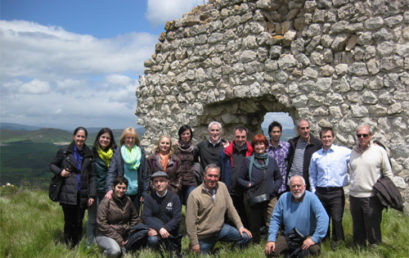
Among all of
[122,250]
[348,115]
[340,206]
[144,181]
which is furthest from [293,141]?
[122,250]

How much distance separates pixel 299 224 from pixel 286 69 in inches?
117

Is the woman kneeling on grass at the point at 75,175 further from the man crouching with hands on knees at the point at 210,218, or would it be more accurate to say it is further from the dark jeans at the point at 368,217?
the dark jeans at the point at 368,217

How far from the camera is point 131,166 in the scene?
441 centimetres

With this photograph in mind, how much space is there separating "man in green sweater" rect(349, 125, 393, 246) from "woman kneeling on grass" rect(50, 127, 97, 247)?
3074 mm

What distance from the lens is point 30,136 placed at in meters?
75.5

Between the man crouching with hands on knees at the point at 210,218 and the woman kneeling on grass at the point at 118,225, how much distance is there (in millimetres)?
573

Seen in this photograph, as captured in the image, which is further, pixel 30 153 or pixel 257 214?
pixel 30 153

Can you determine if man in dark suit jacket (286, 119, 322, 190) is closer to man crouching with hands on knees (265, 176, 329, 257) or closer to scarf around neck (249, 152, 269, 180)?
scarf around neck (249, 152, 269, 180)

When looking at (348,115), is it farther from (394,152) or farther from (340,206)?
(340,206)

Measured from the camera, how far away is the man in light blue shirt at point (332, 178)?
3902mm

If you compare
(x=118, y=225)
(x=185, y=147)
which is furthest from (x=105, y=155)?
(x=185, y=147)

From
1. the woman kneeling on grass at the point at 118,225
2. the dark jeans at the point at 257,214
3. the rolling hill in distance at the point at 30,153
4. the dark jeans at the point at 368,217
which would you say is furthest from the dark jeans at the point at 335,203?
the rolling hill in distance at the point at 30,153

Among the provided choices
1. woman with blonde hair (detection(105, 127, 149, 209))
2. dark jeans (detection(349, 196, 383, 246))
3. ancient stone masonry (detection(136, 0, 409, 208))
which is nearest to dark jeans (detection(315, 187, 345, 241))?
dark jeans (detection(349, 196, 383, 246))

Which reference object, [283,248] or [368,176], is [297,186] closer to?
[283,248]
